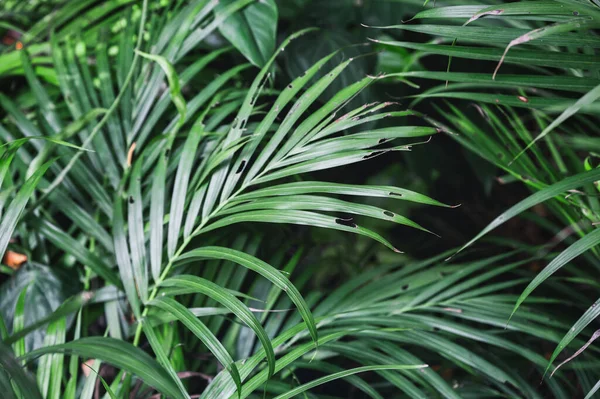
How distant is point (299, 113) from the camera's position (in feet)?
2.23

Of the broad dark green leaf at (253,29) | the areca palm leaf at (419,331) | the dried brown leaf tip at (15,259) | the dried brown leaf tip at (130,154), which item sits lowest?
the areca palm leaf at (419,331)

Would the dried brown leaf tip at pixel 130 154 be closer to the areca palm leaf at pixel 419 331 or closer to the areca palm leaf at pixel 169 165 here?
the areca palm leaf at pixel 169 165

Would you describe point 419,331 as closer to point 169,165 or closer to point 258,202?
point 258,202

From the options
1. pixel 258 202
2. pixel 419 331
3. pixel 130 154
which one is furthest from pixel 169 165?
pixel 419 331

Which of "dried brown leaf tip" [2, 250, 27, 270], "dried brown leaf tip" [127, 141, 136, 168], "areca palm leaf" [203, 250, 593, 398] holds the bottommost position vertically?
"areca palm leaf" [203, 250, 593, 398]

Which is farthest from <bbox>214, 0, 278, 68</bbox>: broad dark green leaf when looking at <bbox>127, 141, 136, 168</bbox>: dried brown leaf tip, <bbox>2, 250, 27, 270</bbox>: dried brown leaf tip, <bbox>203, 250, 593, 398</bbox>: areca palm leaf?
<bbox>2, 250, 27, 270</bbox>: dried brown leaf tip

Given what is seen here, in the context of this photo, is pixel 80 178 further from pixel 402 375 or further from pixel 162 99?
pixel 402 375

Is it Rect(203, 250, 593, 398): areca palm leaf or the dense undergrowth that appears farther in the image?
Rect(203, 250, 593, 398): areca palm leaf

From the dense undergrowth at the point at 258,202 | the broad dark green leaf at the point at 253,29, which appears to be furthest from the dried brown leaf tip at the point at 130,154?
the broad dark green leaf at the point at 253,29

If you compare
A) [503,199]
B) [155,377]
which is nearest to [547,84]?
[155,377]

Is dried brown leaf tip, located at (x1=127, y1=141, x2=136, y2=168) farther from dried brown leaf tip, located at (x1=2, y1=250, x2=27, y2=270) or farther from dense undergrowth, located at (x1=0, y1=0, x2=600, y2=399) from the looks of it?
dried brown leaf tip, located at (x1=2, y1=250, x2=27, y2=270)

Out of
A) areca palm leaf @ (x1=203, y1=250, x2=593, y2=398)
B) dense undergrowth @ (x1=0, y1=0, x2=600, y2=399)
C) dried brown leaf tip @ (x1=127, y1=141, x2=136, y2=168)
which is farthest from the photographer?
dried brown leaf tip @ (x1=127, y1=141, x2=136, y2=168)

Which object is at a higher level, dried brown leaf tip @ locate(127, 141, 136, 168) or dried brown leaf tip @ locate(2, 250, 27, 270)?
dried brown leaf tip @ locate(127, 141, 136, 168)

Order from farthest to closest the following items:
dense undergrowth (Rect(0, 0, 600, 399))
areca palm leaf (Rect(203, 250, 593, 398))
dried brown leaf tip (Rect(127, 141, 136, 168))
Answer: dried brown leaf tip (Rect(127, 141, 136, 168)) → areca palm leaf (Rect(203, 250, 593, 398)) → dense undergrowth (Rect(0, 0, 600, 399))
